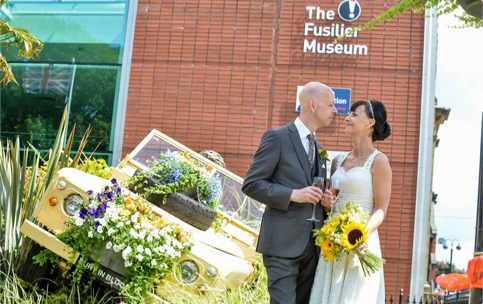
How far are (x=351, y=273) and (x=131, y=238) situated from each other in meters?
2.32

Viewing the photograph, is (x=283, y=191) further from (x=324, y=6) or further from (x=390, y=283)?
(x=324, y=6)

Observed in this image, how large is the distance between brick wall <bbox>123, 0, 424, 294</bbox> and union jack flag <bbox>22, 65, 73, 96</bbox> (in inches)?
48.0

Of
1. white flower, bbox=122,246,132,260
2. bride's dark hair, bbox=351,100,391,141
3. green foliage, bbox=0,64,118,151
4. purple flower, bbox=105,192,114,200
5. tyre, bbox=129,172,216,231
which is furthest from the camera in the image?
green foliage, bbox=0,64,118,151

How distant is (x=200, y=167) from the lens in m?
7.14

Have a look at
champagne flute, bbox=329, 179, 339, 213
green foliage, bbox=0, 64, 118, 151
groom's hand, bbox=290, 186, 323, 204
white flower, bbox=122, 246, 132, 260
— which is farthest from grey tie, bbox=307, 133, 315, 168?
green foliage, bbox=0, 64, 118, 151

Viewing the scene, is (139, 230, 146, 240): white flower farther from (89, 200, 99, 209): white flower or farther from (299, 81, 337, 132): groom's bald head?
(299, 81, 337, 132): groom's bald head

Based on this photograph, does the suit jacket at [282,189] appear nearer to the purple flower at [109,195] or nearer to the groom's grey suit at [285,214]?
the groom's grey suit at [285,214]

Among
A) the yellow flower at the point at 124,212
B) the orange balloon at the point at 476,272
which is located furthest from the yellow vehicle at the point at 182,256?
the orange balloon at the point at 476,272

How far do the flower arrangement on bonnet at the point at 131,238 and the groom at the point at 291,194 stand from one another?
1.83m

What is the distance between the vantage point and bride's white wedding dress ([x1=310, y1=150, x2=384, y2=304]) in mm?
4133

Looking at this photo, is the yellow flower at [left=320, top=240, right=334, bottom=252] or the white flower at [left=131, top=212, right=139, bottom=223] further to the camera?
the white flower at [left=131, top=212, right=139, bottom=223]

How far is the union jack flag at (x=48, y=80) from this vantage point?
12.2 m

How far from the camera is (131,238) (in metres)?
5.85

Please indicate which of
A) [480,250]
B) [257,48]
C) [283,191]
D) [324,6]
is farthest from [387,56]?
[283,191]
